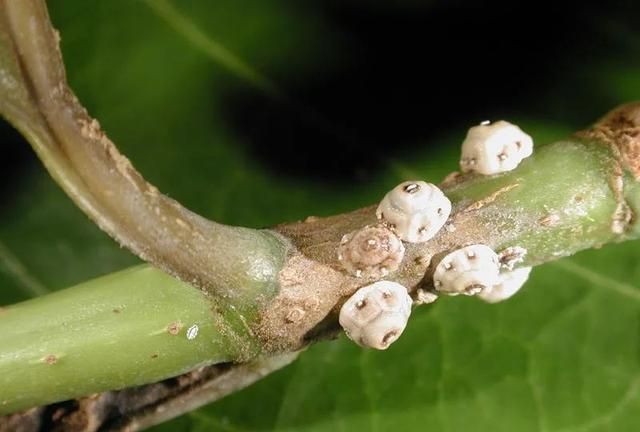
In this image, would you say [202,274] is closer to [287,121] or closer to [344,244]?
[344,244]

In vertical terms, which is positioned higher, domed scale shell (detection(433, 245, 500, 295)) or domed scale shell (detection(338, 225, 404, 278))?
domed scale shell (detection(338, 225, 404, 278))

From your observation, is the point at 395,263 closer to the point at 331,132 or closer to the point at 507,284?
the point at 507,284

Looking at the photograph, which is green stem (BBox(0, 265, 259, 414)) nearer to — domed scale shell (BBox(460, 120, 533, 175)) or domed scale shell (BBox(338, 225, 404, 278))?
domed scale shell (BBox(338, 225, 404, 278))

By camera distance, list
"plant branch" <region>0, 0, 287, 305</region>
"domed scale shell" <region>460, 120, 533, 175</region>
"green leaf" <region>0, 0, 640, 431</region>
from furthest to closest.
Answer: "green leaf" <region>0, 0, 640, 431</region>, "domed scale shell" <region>460, 120, 533, 175</region>, "plant branch" <region>0, 0, 287, 305</region>

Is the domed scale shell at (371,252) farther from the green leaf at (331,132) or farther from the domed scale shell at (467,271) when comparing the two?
the green leaf at (331,132)

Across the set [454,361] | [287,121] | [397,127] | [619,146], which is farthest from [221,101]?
[619,146]

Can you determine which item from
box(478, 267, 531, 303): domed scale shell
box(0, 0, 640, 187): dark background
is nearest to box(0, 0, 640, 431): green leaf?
box(0, 0, 640, 187): dark background

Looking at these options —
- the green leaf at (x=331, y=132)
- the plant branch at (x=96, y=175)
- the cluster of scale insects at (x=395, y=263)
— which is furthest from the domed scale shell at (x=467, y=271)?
the green leaf at (x=331, y=132)
